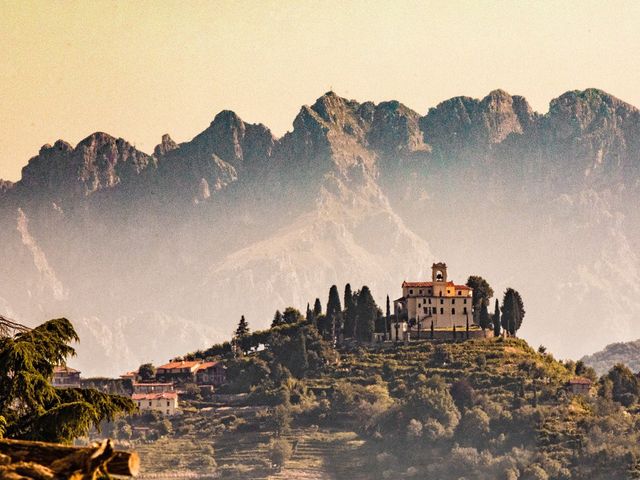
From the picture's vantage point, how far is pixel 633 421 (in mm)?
198625

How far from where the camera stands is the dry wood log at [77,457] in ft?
65.8

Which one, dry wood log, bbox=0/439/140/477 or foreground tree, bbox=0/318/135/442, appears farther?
foreground tree, bbox=0/318/135/442

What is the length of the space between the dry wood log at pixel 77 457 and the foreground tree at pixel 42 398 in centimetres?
465

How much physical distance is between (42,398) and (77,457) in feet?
20.3

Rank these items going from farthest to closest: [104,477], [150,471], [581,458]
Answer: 1. [150,471]
2. [581,458]
3. [104,477]

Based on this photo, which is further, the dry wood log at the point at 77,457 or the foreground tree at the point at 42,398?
the foreground tree at the point at 42,398

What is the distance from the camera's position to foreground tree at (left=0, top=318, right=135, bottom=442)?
25.5m

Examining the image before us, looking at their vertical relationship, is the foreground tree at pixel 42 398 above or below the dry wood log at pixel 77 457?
above

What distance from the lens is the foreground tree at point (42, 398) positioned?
25500 millimetres

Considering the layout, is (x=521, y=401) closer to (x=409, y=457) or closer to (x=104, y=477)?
(x=409, y=457)

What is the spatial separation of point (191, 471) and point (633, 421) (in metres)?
48.1

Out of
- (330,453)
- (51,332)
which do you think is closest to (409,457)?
(330,453)

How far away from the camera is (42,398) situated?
2619 cm

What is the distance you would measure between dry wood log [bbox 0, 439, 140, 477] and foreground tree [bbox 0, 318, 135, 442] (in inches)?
183
